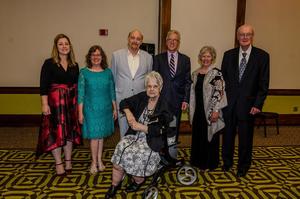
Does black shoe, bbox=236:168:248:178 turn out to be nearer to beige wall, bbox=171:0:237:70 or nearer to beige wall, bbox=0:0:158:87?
beige wall, bbox=171:0:237:70

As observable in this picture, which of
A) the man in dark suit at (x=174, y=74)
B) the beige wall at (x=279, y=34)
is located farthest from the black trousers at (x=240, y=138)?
the beige wall at (x=279, y=34)

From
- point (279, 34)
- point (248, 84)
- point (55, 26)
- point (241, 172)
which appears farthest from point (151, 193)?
point (279, 34)

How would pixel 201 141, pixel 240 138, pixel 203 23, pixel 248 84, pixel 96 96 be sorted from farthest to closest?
pixel 203 23 < pixel 201 141 < pixel 240 138 < pixel 248 84 < pixel 96 96

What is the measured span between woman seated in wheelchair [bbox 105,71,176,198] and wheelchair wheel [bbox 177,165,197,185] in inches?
17.7

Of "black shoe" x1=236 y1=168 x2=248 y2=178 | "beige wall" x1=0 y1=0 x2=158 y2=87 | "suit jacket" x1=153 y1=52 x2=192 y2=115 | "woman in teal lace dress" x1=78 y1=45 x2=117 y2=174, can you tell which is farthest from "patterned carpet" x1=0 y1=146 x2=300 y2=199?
"beige wall" x1=0 y1=0 x2=158 y2=87

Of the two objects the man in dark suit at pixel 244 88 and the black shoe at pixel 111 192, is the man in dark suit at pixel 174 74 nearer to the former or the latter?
the man in dark suit at pixel 244 88

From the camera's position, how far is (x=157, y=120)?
296 centimetres

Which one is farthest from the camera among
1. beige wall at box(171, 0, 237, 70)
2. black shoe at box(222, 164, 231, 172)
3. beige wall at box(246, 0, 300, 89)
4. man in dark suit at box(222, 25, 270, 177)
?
beige wall at box(246, 0, 300, 89)

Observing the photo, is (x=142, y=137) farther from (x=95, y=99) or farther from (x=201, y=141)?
(x=201, y=141)

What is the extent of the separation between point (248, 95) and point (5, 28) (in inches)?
171

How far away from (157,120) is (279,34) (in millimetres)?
4250

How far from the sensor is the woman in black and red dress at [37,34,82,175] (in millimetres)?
3318

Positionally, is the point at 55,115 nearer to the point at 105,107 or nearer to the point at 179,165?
the point at 105,107

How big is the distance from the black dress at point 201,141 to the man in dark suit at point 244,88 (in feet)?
0.68
